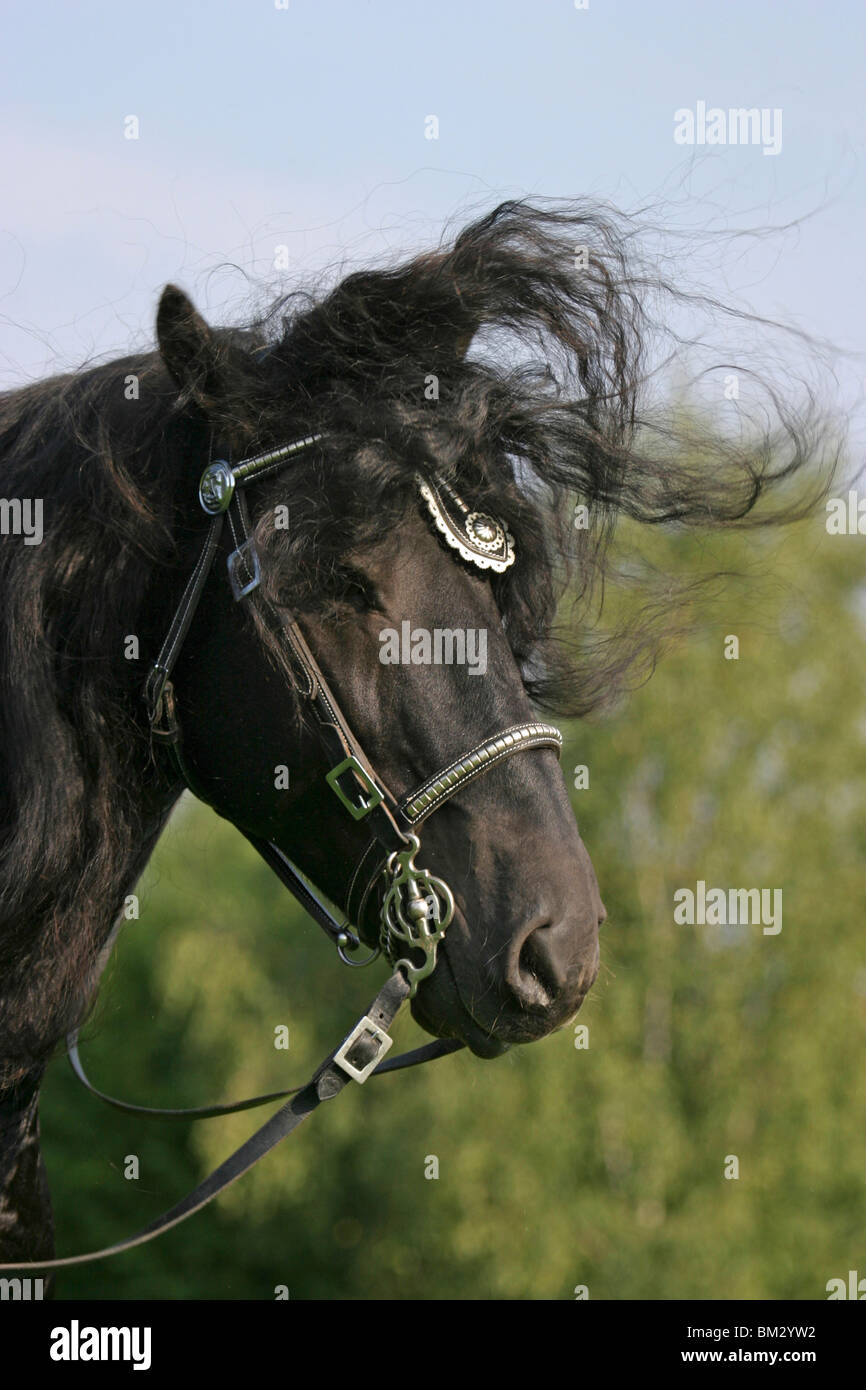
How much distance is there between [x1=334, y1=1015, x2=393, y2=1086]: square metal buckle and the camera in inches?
120

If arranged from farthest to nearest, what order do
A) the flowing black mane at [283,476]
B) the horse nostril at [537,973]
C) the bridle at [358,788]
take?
1. the flowing black mane at [283,476]
2. the bridle at [358,788]
3. the horse nostril at [537,973]

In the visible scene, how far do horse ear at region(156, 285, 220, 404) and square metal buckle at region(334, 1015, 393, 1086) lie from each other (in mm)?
1569

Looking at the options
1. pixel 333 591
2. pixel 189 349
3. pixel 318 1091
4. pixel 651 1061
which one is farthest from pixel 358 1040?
pixel 651 1061

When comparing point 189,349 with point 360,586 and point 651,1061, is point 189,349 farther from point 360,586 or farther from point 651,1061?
point 651,1061

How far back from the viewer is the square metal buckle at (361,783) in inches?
118

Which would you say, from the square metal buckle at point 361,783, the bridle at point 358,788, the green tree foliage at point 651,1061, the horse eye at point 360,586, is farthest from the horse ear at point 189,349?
the green tree foliage at point 651,1061

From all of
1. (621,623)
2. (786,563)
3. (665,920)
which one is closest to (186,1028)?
(665,920)

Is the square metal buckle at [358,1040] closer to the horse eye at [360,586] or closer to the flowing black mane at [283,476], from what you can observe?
the flowing black mane at [283,476]

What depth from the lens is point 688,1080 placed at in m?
18.7

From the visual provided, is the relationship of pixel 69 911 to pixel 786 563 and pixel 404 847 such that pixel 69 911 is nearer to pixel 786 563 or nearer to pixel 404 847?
pixel 404 847

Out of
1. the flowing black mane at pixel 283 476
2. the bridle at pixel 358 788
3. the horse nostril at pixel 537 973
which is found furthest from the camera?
the flowing black mane at pixel 283 476

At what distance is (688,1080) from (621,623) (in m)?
15.9

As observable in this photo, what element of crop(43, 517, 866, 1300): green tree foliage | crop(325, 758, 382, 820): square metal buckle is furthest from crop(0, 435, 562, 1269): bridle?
crop(43, 517, 866, 1300): green tree foliage

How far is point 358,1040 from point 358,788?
0.60m
